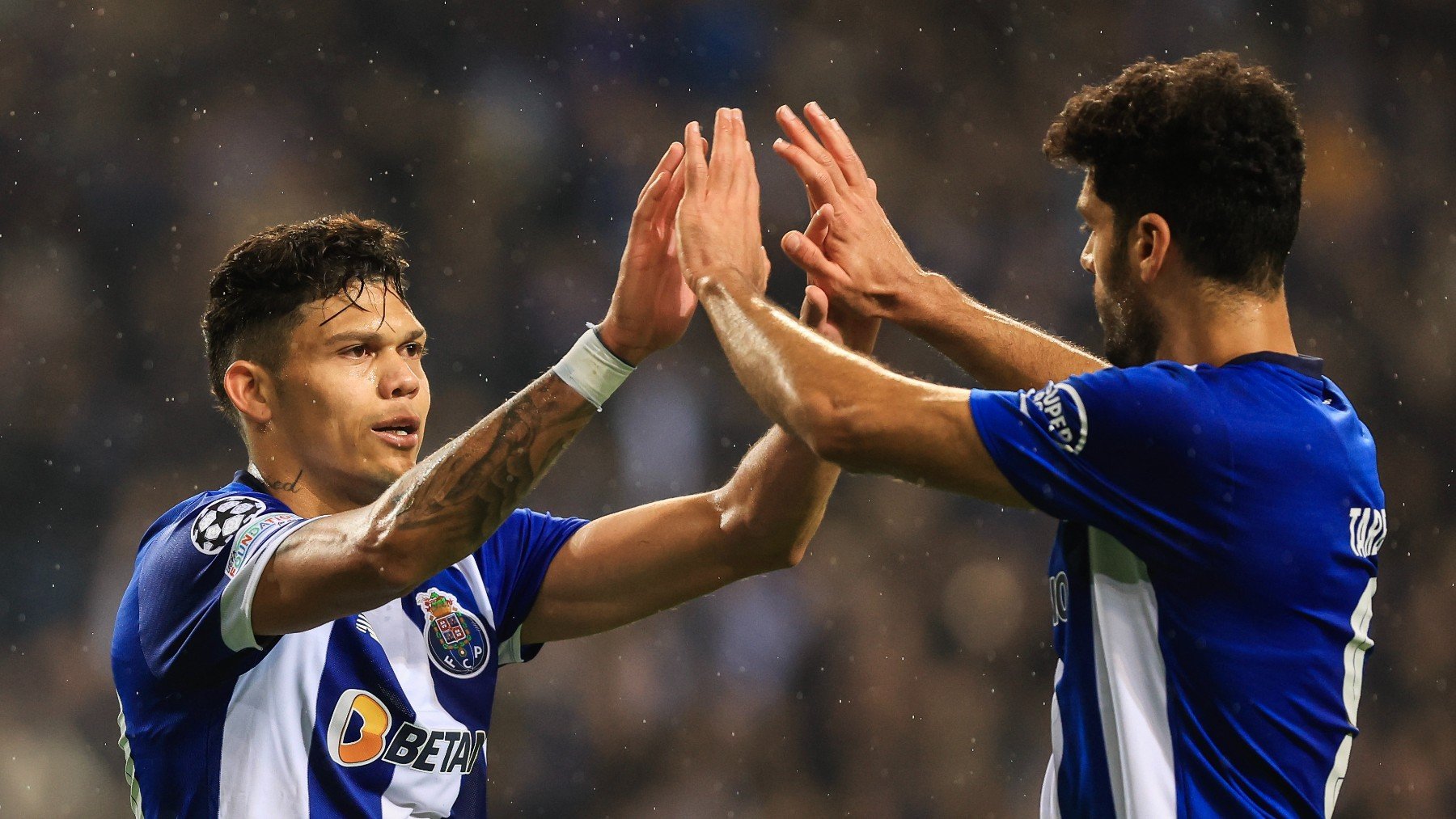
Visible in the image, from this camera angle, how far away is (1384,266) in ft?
21.2

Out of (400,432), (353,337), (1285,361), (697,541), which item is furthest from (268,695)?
(1285,361)

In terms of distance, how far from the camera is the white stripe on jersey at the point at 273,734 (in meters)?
2.43

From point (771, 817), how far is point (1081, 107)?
3850 millimetres

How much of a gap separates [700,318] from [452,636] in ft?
12.0

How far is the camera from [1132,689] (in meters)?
2.05

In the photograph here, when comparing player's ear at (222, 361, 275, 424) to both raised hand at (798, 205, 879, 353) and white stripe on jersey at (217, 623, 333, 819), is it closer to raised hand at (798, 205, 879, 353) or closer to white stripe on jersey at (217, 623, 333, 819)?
white stripe on jersey at (217, 623, 333, 819)

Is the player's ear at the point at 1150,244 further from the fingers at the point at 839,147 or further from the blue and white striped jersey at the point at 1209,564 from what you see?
the fingers at the point at 839,147

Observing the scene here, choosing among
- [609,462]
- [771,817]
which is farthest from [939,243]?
[771,817]

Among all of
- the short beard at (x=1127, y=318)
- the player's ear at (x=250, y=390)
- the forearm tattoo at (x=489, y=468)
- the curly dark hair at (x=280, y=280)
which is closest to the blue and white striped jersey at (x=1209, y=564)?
the short beard at (x=1127, y=318)

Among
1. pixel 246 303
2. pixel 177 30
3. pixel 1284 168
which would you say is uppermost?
pixel 177 30

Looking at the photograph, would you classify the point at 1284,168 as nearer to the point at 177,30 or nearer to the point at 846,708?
the point at 846,708

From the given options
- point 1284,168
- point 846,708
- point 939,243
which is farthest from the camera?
point 939,243

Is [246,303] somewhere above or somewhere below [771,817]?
above

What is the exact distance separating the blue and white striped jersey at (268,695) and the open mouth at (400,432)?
274 millimetres
